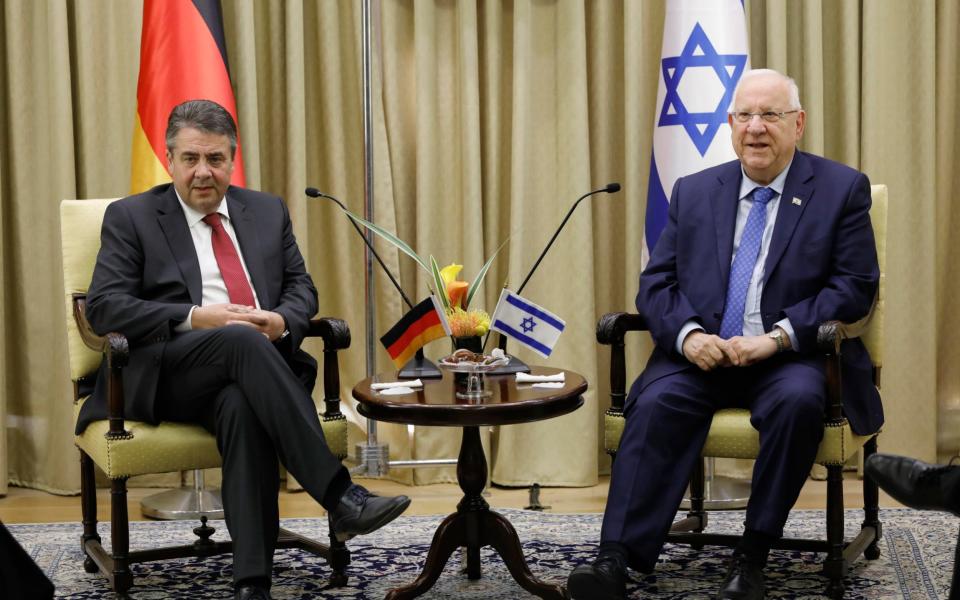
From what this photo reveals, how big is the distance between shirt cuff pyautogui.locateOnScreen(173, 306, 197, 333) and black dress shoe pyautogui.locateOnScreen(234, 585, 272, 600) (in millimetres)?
745

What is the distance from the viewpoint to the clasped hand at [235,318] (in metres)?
3.23

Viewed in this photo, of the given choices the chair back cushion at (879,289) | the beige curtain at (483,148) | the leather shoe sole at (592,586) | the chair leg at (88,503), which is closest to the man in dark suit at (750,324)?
the leather shoe sole at (592,586)

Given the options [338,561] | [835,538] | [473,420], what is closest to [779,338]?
[835,538]

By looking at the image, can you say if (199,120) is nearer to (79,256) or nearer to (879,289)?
(79,256)

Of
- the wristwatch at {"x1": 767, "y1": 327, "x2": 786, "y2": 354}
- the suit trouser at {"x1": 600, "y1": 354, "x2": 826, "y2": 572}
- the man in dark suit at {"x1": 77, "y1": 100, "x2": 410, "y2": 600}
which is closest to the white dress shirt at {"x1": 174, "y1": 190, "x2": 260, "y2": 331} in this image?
the man in dark suit at {"x1": 77, "y1": 100, "x2": 410, "y2": 600}

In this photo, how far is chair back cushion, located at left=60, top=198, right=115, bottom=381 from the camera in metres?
3.45

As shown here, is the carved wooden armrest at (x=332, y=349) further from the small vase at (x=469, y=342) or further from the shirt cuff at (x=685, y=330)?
the shirt cuff at (x=685, y=330)

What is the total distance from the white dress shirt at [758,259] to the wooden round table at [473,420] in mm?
493

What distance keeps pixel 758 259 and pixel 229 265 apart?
1.50 metres

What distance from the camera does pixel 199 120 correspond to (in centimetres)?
339

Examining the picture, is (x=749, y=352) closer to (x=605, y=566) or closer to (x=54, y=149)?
(x=605, y=566)

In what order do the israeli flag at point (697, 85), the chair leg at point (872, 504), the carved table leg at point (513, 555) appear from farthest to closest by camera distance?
the israeli flag at point (697, 85) < the chair leg at point (872, 504) < the carved table leg at point (513, 555)

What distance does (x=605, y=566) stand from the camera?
2.91m

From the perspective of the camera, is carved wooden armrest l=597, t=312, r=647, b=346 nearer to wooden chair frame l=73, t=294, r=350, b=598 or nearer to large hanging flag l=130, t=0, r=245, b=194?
wooden chair frame l=73, t=294, r=350, b=598
